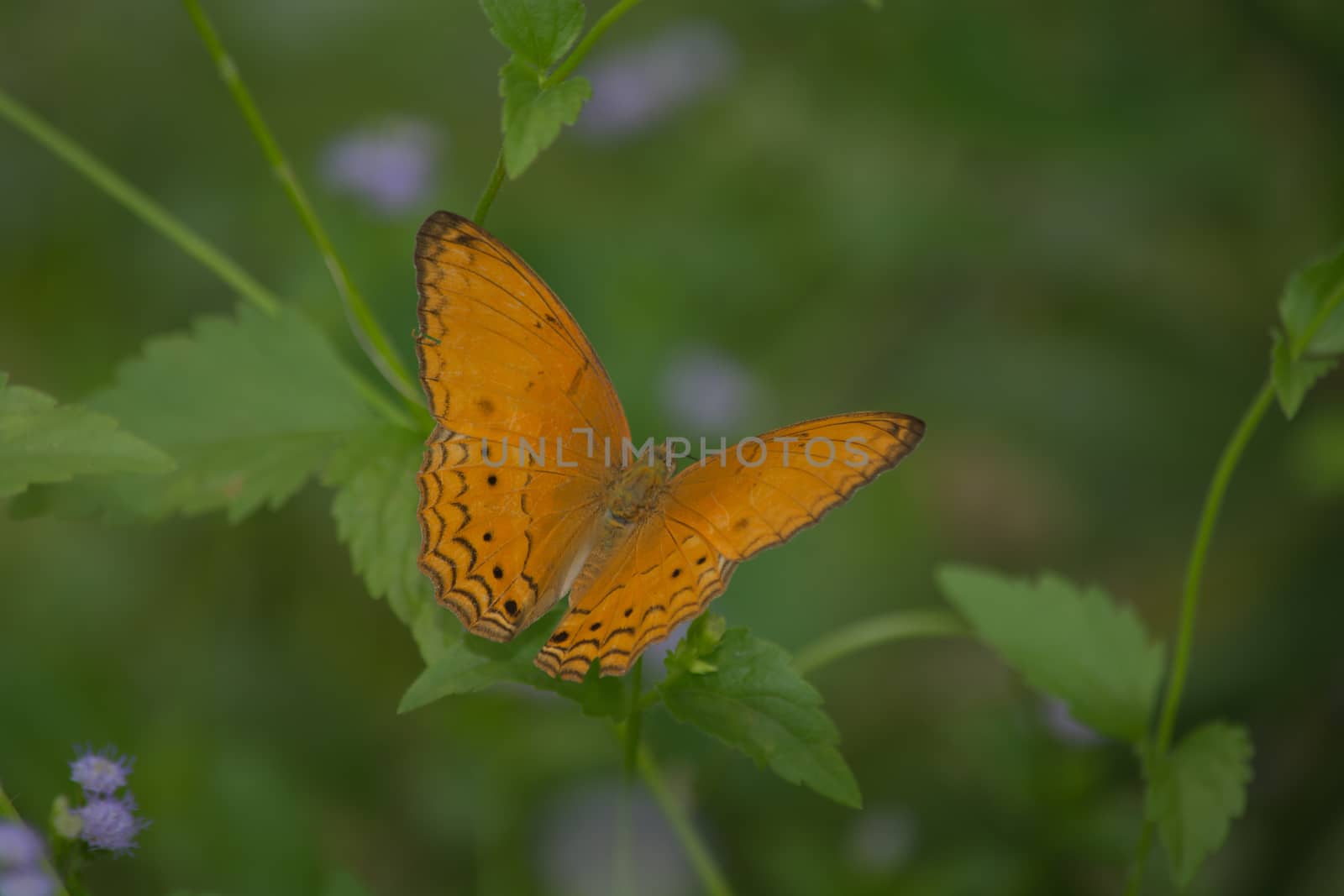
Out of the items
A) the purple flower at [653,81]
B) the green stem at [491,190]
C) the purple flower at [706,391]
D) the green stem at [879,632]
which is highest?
the purple flower at [653,81]

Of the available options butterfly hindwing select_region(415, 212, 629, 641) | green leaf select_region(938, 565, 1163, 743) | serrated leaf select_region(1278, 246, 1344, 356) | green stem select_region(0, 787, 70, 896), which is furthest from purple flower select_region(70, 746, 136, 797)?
serrated leaf select_region(1278, 246, 1344, 356)

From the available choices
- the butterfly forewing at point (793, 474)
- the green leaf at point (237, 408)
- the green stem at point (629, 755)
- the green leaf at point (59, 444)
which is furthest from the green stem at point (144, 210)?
the green stem at point (629, 755)

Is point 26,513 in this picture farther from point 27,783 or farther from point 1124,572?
point 1124,572

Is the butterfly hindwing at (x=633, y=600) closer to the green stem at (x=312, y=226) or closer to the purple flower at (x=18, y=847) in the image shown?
the green stem at (x=312, y=226)

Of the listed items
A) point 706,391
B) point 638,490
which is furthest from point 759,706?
point 706,391

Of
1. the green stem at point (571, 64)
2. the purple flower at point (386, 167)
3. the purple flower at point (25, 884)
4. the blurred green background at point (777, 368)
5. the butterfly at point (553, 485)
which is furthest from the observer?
the purple flower at point (386, 167)

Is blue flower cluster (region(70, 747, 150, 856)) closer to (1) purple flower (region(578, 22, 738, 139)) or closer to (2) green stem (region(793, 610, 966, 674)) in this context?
(2) green stem (region(793, 610, 966, 674))
